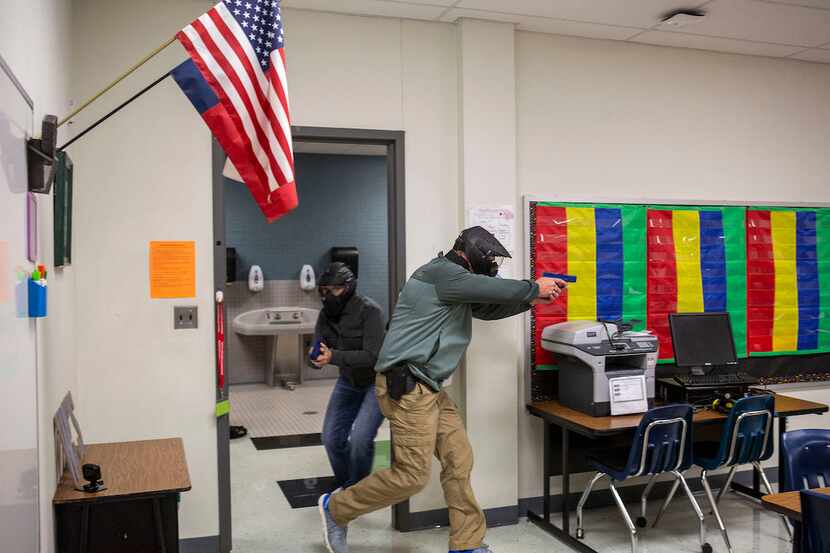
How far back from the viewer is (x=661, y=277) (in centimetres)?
464

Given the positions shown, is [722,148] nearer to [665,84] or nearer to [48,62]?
[665,84]

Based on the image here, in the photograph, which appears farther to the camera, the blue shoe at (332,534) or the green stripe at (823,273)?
the green stripe at (823,273)

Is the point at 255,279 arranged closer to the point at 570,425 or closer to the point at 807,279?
the point at 570,425

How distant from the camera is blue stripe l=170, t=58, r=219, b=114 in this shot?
6.78 ft

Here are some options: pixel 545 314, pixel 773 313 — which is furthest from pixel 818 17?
pixel 545 314

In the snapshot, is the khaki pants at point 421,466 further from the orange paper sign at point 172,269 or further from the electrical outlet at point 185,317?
the orange paper sign at point 172,269

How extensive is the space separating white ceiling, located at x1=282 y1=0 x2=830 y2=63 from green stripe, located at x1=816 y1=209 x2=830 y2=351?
3.89 ft

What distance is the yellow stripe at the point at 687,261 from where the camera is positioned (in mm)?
4680

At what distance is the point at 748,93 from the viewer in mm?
4898

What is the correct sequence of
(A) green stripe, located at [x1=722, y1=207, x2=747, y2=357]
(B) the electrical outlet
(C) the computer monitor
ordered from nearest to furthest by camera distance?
(B) the electrical outlet < (C) the computer monitor < (A) green stripe, located at [x1=722, y1=207, x2=747, y2=357]

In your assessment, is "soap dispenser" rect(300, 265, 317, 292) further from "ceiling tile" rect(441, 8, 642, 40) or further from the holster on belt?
the holster on belt

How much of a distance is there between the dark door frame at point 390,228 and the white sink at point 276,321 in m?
4.11

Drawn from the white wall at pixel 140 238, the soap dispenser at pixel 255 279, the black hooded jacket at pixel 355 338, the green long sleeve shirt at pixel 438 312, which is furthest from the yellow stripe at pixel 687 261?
the soap dispenser at pixel 255 279

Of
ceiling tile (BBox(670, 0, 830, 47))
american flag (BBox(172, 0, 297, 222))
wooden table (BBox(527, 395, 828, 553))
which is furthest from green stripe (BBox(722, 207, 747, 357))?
american flag (BBox(172, 0, 297, 222))
